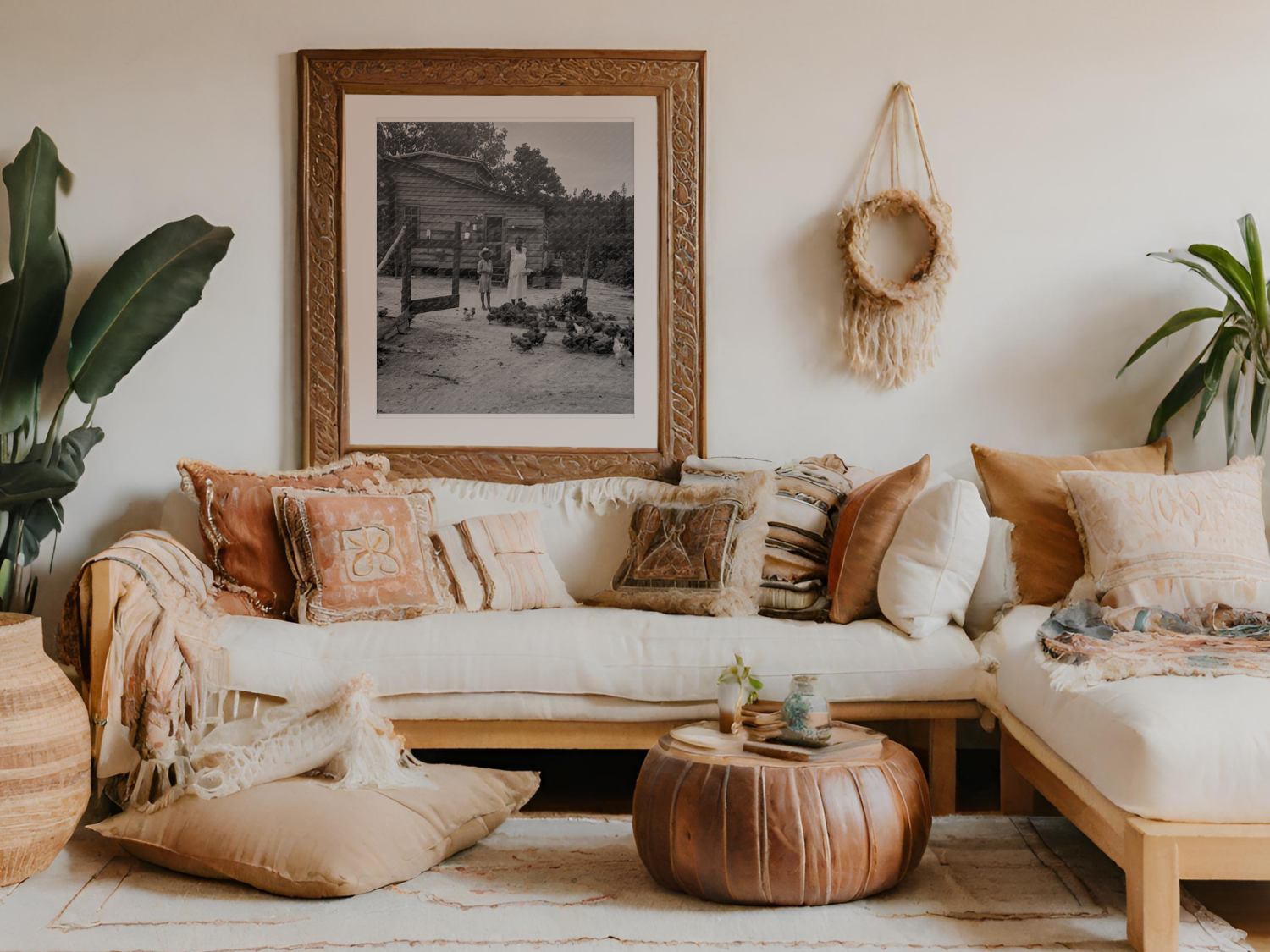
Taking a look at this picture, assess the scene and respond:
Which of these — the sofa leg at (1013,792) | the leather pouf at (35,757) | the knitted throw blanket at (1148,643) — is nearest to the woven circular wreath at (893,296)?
the knitted throw blanket at (1148,643)

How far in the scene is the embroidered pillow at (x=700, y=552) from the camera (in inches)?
118

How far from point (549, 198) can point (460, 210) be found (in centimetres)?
30

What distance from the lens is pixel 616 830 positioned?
2.57 m

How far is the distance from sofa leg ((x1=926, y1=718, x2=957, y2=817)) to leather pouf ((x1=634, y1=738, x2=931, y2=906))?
65cm

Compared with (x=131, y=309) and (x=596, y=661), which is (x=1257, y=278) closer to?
(x=596, y=661)

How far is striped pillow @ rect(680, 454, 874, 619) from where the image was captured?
3.03 metres

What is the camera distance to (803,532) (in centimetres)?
311

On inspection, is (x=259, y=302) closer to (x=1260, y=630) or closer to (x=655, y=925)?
(x=655, y=925)

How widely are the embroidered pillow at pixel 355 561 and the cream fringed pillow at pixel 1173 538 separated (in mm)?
1780

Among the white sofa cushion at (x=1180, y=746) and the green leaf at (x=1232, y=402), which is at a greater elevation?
the green leaf at (x=1232, y=402)

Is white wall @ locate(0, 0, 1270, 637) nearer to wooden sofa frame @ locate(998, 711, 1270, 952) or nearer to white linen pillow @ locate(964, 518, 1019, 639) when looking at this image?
white linen pillow @ locate(964, 518, 1019, 639)

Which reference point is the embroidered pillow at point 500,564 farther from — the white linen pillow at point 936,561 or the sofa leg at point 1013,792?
the sofa leg at point 1013,792

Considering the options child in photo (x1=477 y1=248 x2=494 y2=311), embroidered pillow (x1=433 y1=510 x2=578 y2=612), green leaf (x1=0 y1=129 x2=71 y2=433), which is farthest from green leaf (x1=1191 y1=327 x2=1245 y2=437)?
green leaf (x1=0 y1=129 x2=71 y2=433)

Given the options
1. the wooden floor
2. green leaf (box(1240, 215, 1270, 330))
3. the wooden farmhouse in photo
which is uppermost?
the wooden farmhouse in photo
